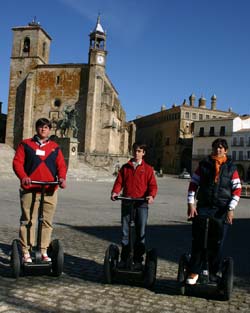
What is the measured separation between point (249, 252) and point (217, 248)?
10.3 ft

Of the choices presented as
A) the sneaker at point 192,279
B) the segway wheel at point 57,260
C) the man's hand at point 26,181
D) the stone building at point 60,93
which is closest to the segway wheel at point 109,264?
the segway wheel at point 57,260

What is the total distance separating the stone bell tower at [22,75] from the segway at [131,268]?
152 ft

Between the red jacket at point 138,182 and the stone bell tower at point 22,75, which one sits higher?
the stone bell tower at point 22,75

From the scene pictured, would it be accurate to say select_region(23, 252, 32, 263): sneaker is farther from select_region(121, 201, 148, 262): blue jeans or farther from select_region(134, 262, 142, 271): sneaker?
select_region(134, 262, 142, 271): sneaker

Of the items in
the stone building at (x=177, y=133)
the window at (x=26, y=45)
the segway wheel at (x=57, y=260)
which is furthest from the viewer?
the stone building at (x=177, y=133)

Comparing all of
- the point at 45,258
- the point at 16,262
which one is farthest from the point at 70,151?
the point at 16,262

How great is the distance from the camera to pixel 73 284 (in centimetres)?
463

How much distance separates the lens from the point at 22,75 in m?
51.7

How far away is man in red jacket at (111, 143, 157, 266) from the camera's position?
4.92 meters

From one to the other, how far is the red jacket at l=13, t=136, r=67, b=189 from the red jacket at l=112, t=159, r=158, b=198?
781 millimetres

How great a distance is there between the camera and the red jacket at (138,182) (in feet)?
16.5

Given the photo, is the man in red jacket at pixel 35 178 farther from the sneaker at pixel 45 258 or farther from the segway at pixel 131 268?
the segway at pixel 131 268

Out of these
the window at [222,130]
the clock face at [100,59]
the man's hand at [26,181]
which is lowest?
the man's hand at [26,181]

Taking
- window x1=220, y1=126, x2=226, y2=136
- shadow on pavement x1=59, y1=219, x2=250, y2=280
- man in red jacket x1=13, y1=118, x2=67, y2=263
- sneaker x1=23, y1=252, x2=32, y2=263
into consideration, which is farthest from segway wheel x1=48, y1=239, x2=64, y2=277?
window x1=220, y1=126, x2=226, y2=136
